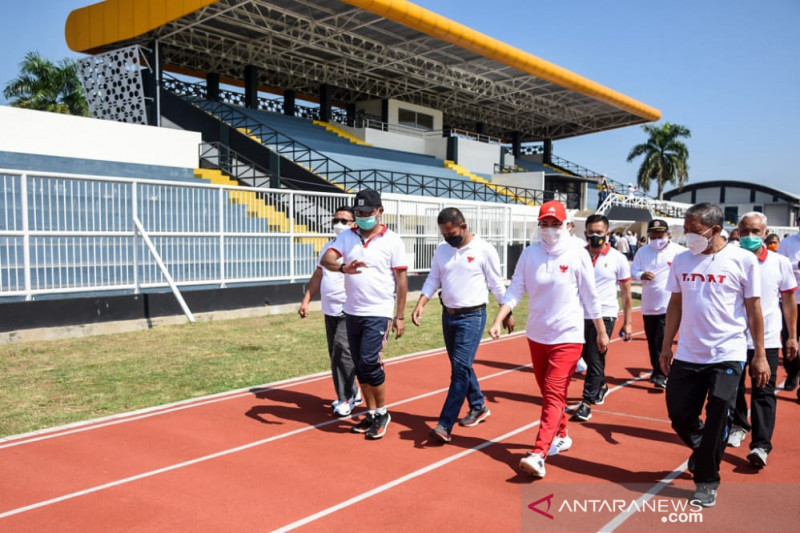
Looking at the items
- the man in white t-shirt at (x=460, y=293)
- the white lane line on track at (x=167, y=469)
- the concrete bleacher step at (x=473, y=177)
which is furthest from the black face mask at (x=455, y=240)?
the concrete bleacher step at (x=473, y=177)

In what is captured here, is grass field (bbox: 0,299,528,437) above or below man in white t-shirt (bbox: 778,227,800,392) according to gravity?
below

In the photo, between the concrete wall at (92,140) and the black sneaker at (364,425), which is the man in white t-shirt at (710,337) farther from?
the concrete wall at (92,140)

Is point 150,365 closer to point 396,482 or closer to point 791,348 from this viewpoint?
point 396,482

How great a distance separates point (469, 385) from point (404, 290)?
46.3 inches

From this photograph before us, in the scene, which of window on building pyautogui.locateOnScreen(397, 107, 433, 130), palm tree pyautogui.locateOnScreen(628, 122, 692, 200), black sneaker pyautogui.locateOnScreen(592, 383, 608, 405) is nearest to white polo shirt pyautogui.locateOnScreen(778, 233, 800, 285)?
black sneaker pyautogui.locateOnScreen(592, 383, 608, 405)

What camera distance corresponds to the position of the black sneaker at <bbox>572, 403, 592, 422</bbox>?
625 cm

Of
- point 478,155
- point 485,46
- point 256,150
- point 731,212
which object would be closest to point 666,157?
point 731,212

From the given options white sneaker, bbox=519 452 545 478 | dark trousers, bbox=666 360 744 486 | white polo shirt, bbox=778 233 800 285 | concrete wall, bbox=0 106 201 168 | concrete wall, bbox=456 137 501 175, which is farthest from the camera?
concrete wall, bbox=456 137 501 175

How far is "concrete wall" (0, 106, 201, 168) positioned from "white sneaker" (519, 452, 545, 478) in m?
15.5

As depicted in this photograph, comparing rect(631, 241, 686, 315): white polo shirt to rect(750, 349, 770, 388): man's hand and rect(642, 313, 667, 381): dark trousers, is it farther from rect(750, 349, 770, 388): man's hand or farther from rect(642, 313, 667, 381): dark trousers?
rect(750, 349, 770, 388): man's hand

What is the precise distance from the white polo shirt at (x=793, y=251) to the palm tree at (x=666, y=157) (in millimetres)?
52529

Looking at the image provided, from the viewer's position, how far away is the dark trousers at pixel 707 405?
4.14 metres

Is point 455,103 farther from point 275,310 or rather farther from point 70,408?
point 70,408

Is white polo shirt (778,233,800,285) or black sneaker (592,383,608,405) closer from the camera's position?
black sneaker (592,383,608,405)
